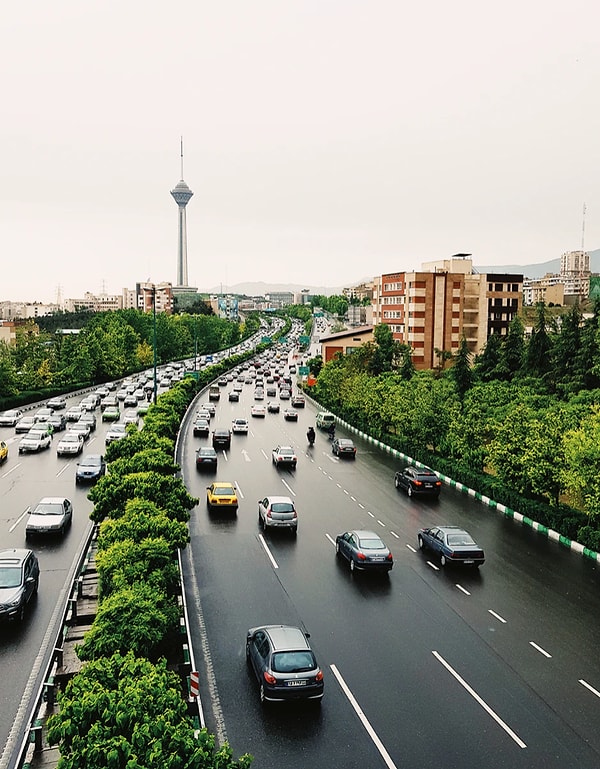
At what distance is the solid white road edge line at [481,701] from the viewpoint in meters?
12.9

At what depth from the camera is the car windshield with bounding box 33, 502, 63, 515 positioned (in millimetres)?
24734

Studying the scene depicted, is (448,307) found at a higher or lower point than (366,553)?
higher

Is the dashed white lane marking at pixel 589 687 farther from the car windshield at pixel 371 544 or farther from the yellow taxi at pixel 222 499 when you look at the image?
the yellow taxi at pixel 222 499

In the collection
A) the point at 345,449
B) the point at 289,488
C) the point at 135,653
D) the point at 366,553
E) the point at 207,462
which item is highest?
the point at 135,653

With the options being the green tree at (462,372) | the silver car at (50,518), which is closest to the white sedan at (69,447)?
the silver car at (50,518)

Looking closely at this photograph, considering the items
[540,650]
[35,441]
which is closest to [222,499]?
[540,650]

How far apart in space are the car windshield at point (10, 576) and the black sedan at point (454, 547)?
43.3ft

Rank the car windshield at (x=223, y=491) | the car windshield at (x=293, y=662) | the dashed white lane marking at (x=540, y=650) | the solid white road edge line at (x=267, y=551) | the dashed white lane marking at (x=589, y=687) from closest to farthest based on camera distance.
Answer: the car windshield at (x=293, y=662)
the dashed white lane marking at (x=589, y=687)
the dashed white lane marking at (x=540, y=650)
the solid white road edge line at (x=267, y=551)
the car windshield at (x=223, y=491)

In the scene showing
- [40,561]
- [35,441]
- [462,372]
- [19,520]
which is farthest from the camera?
[462,372]

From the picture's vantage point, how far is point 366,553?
70.2 feet

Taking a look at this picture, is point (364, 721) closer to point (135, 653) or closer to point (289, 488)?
point (135, 653)

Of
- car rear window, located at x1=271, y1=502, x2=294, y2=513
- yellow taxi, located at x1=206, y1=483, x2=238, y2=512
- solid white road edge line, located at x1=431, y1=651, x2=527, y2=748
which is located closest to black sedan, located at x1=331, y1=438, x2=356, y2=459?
yellow taxi, located at x1=206, y1=483, x2=238, y2=512

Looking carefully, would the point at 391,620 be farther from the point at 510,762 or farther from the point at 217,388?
the point at 217,388

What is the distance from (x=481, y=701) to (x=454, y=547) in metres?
8.49
